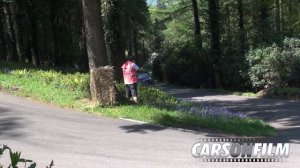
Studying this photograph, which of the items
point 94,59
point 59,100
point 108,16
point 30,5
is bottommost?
point 59,100

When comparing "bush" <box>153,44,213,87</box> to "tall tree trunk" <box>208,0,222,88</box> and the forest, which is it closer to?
the forest

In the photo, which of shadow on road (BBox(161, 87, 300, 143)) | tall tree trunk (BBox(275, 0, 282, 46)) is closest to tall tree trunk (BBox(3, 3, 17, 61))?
shadow on road (BBox(161, 87, 300, 143))

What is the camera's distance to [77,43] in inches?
1848

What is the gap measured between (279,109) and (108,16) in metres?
8.05

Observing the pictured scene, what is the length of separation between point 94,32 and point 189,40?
22044mm

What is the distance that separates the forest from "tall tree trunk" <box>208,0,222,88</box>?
6 cm

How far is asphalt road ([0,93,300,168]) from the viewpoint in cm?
894

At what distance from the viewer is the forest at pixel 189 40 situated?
25.5 meters

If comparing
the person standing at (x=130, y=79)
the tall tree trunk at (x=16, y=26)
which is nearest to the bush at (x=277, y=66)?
the person standing at (x=130, y=79)

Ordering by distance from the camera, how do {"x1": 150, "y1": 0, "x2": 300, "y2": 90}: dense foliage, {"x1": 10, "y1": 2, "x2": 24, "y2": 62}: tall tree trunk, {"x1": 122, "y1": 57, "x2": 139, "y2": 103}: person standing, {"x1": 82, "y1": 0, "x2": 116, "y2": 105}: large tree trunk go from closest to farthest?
{"x1": 82, "y1": 0, "x2": 116, "y2": 105}: large tree trunk, {"x1": 122, "y1": 57, "x2": 139, "y2": 103}: person standing, {"x1": 150, "y1": 0, "x2": 300, "y2": 90}: dense foliage, {"x1": 10, "y1": 2, "x2": 24, "y2": 62}: tall tree trunk

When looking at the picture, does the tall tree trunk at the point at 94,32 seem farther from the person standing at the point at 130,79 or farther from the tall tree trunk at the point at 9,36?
the tall tree trunk at the point at 9,36

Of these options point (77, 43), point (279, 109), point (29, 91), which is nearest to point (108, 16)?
point (29, 91)

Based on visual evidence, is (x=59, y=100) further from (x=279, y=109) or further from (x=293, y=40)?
(x=293, y=40)

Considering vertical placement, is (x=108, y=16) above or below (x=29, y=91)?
above
